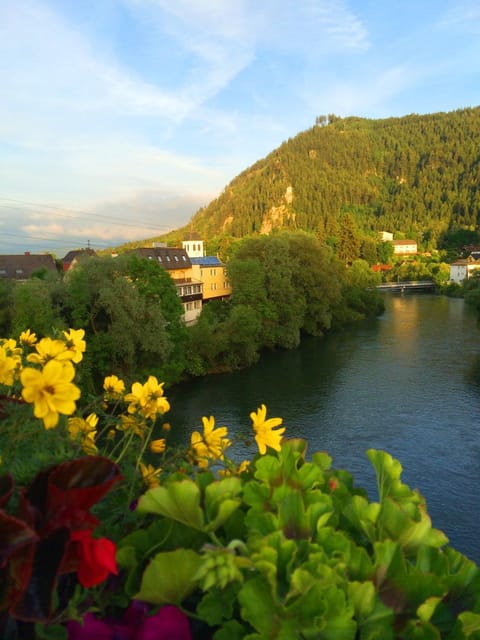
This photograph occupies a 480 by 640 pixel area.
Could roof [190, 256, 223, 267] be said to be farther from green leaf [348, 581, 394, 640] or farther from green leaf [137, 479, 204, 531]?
green leaf [348, 581, 394, 640]

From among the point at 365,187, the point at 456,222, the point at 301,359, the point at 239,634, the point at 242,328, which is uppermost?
the point at 365,187

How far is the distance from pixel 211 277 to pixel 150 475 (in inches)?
1588

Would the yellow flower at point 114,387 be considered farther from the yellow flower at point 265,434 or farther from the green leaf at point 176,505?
the green leaf at point 176,505

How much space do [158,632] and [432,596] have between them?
668 millimetres

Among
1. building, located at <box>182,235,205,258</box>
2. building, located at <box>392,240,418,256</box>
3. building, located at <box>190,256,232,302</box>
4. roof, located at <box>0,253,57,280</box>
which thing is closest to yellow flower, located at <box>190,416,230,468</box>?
building, located at <box>190,256,232,302</box>

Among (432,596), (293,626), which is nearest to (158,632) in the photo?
(293,626)

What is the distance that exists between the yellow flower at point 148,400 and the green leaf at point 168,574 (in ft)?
2.93

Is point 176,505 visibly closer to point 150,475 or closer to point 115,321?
point 150,475

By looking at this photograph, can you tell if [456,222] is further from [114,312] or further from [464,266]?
[114,312]

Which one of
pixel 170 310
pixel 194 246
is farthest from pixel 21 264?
pixel 170 310

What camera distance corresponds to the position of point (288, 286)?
33.1m

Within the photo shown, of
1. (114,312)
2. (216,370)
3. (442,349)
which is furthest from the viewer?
(442,349)

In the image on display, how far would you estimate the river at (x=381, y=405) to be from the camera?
13.4 meters

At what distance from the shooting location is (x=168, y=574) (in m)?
1.27
